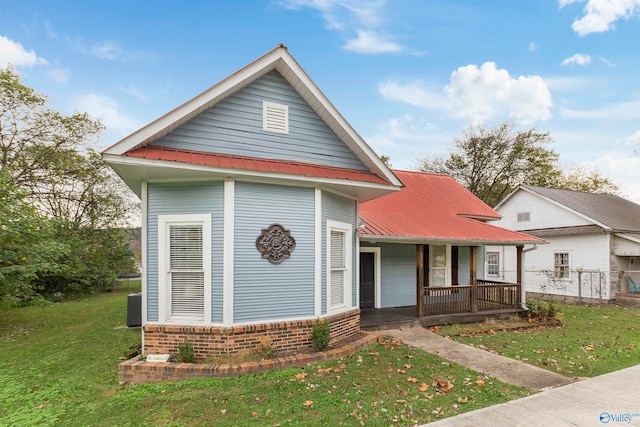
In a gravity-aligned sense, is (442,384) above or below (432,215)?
below

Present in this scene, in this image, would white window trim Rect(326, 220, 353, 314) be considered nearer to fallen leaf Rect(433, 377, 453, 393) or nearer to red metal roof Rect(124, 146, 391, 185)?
red metal roof Rect(124, 146, 391, 185)

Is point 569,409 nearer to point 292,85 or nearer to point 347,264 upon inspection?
point 347,264

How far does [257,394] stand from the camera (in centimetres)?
478

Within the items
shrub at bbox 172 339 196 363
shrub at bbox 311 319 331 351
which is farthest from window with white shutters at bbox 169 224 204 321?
shrub at bbox 311 319 331 351

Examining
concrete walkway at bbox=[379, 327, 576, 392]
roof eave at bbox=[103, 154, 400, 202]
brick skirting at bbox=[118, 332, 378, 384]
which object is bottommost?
concrete walkway at bbox=[379, 327, 576, 392]

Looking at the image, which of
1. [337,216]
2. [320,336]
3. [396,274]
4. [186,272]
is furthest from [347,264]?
[396,274]

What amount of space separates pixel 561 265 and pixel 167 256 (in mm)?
18671

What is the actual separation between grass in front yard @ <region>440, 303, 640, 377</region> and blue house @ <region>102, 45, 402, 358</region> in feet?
13.3

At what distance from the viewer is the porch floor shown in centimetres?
895

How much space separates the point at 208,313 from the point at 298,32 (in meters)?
11.7

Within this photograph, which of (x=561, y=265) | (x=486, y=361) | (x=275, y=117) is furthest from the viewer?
(x=561, y=265)

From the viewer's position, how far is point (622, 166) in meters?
31.7

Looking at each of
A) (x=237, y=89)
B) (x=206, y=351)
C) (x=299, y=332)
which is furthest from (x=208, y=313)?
(x=237, y=89)

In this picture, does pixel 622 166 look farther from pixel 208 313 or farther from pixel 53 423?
pixel 53 423
